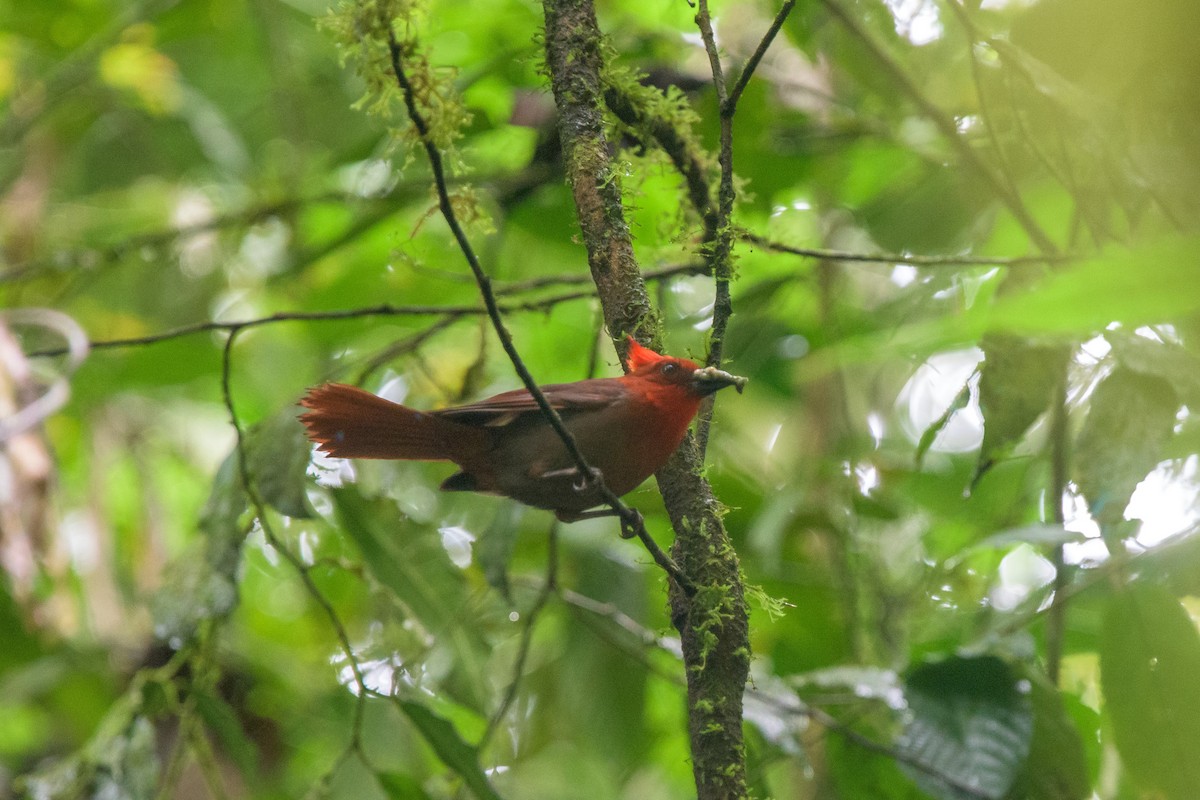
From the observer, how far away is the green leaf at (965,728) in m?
A: 2.70

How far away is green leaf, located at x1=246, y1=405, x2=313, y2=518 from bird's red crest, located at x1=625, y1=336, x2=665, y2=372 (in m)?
1.10

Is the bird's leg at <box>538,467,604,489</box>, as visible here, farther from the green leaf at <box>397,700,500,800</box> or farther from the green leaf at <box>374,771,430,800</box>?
the green leaf at <box>374,771,430,800</box>

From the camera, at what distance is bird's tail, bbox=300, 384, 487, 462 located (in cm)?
277

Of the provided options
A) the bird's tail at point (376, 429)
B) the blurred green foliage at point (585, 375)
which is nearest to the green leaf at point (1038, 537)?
the blurred green foliage at point (585, 375)

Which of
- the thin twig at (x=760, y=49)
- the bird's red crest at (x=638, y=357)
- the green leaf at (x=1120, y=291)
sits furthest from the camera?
the bird's red crest at (x=638, y=357)

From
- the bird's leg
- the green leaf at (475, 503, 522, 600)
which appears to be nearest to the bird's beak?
the bird's leg

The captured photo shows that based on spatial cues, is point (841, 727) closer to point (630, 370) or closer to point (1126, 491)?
point (1126, 491)

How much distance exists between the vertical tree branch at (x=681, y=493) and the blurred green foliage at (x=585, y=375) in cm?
21

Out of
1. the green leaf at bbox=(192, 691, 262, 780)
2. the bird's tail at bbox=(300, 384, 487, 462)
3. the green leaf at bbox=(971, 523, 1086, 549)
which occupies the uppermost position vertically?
the bird's tail at bbox=(300, 384, 487, 462)

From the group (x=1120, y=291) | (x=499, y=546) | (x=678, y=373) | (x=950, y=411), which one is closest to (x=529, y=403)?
(x=678, y=373)

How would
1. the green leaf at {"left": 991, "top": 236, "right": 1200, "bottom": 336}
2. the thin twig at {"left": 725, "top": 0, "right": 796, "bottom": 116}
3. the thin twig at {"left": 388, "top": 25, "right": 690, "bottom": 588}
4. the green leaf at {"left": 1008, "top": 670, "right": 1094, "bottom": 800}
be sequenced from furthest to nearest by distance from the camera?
the green leaf at {"left": 1008, "top": 670, "right": 1094, "bottom": 800} < the thin twig at {"left": 725, "top": 0, "right": 796, "bottom": 116} < the thin twig at {"left": 388, "top": 25, "right": 690, "bottom": 588} < the green leaf at {"left": 991, "top": 236, "right": 1200, "bottom": 336}

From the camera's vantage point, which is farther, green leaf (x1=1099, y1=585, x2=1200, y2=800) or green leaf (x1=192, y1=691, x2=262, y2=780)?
green leaf (x1=192, y1=691, x2=262, y2=780)

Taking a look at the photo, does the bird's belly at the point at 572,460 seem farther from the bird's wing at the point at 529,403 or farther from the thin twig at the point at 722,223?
the thin twig at the point at 722,223

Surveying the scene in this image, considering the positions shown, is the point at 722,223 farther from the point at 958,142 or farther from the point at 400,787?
the point at 400,787
